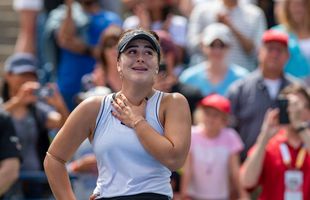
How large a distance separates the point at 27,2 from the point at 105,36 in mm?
2345

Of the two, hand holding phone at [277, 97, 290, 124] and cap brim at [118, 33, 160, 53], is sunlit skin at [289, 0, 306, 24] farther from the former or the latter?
cap brim at [118, 33, 160, 53]

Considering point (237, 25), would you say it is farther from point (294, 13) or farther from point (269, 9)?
point (269, 9)

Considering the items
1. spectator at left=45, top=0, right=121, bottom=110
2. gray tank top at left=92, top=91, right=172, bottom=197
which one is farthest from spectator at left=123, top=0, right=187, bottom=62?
gray tank top at left=92, top=91, right=172, bottom=197

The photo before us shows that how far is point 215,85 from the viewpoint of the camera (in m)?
9.79

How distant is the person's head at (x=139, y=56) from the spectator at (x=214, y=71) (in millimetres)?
4397

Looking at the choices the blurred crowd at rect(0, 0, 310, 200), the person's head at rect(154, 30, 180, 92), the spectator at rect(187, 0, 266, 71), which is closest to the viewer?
the blurred crowd at rect(0, 0, 310, 200)

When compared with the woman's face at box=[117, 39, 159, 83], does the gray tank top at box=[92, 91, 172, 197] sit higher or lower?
lower

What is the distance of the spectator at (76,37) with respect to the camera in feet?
34.6

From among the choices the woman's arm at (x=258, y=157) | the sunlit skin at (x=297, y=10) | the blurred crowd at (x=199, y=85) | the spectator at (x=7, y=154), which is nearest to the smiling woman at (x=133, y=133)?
the spectator at (x=7, y=154)

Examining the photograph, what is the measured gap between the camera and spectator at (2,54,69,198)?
8.95 meters

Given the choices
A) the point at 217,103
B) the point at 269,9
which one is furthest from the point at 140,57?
the point at 269,9

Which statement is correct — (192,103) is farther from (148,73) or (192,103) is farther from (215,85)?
(148,73)

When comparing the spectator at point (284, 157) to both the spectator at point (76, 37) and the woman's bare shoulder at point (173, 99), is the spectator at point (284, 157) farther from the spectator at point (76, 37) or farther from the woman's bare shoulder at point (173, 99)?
the spectator at point (76, 37)

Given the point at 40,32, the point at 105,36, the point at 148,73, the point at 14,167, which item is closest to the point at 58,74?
the point at 40,32
